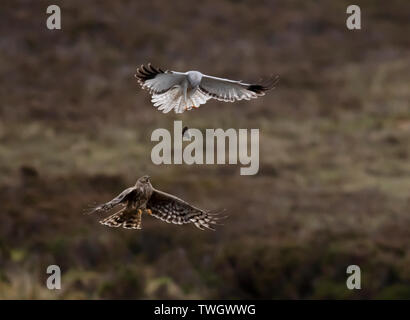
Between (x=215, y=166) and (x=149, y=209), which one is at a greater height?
(x=215, y=166)

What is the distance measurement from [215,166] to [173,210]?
14.2m

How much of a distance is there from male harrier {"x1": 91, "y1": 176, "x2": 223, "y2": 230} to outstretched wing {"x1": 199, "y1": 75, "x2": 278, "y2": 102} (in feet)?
2.98

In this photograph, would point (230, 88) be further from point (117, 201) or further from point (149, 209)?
point (117, 201)

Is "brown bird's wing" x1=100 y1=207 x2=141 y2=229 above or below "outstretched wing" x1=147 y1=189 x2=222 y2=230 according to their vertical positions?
below

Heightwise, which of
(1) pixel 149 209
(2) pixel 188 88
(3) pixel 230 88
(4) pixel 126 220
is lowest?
(4) pixel 126 220

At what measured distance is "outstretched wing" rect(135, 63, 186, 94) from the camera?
7230 mm

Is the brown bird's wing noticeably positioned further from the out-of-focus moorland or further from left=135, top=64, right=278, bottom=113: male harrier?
the out-of-focus moorland

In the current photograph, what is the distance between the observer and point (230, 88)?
24.7 feet

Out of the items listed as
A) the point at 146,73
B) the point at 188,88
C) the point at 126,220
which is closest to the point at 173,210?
the point at 126,220

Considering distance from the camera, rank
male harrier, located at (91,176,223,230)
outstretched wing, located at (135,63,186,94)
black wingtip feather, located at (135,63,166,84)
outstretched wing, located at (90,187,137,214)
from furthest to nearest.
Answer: black wingtip feather, located at (135,63,166,84)
outstretched wing, located at (135,63,186,94)
male harrier, located at (91,176,223,230)
outstretched wing, located at (90,187,137,214)

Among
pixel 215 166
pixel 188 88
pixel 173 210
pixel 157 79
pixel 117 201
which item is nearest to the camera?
pixel 117 201

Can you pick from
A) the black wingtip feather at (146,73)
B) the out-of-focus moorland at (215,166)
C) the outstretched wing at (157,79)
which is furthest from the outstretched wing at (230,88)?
the out-of-focus moorland at (215,166)

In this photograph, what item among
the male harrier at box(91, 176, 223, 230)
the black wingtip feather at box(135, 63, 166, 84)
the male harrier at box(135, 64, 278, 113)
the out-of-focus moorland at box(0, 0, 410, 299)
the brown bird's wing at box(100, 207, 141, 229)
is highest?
the out-of-focus moorland at box(0, 0, 410, 299)

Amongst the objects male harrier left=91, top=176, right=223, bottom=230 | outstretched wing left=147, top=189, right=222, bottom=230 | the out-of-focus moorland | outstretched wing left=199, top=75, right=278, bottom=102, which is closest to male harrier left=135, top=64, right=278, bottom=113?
outstretched wing left=199, top=75, right=278, bottom=102
